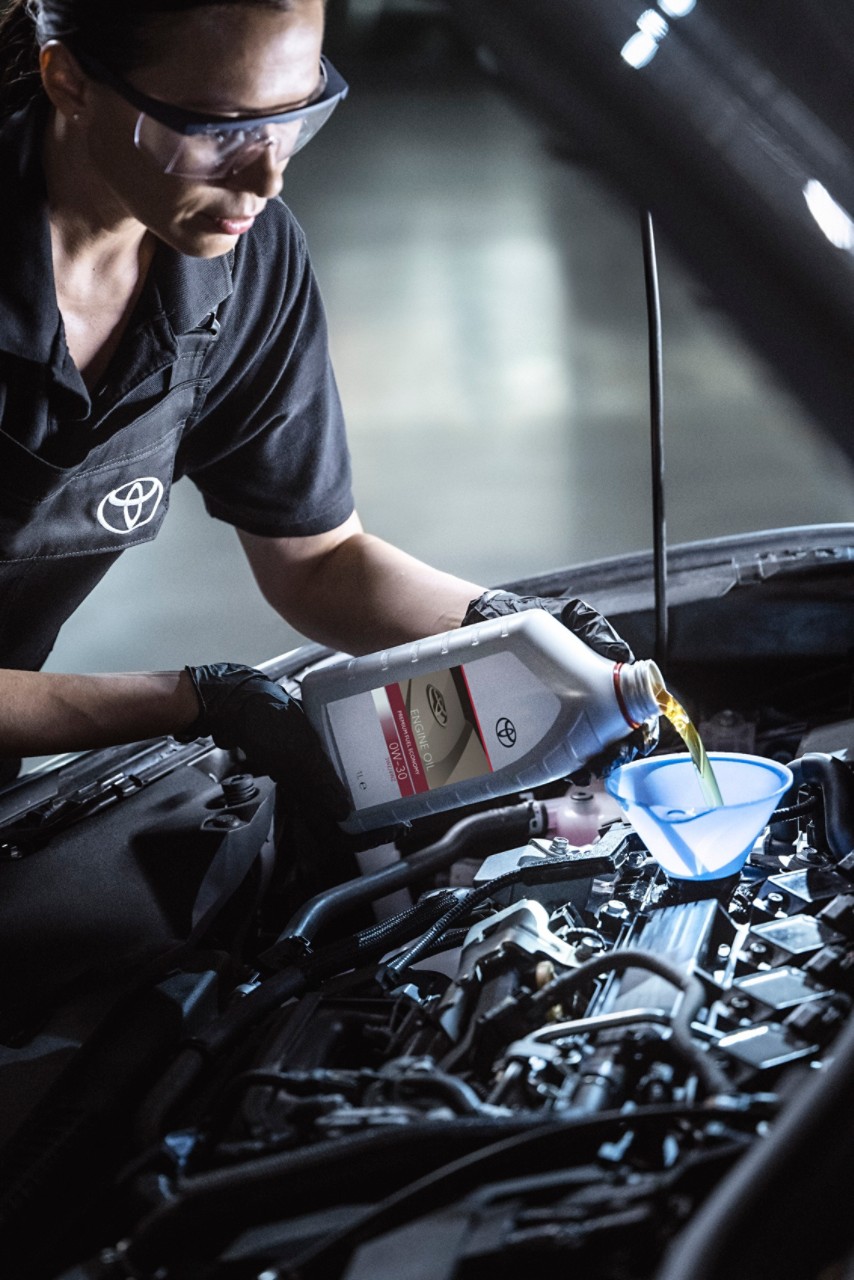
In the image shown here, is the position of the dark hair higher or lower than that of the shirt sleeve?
higher

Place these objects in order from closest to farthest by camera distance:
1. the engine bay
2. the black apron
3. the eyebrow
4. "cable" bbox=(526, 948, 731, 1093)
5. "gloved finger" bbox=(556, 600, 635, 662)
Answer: the engine bay, "cable" bbox=(526, 948, 731, 1093), the eyebrow, "gloved finger" bbox=(556, 600, 635, 662), the black apron

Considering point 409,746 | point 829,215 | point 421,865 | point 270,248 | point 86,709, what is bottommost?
point 86,709

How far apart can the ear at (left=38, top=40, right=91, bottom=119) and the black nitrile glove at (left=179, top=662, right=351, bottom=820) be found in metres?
0.63

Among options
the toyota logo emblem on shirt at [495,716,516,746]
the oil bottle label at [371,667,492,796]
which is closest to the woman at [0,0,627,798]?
the oil bottle label at [371,667,492,796]

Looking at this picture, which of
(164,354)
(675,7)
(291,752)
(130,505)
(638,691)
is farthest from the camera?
(130,505)

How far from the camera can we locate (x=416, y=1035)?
945 mm

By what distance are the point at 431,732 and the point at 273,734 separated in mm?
187

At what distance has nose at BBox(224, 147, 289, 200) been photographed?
111cm

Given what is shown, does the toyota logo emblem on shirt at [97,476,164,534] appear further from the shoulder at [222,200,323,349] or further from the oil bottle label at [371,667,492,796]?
the oil bottle label at [371,667,492,796]

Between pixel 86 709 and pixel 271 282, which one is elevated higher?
pixel 271 282

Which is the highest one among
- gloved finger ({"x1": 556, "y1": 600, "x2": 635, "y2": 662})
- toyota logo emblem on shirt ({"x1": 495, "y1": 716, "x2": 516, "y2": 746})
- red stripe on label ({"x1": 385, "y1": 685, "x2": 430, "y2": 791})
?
gloved finger ({"x1": 556, "y1": 600, "x2": 635, "y2": 662})

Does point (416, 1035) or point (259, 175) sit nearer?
point (416, 1035)

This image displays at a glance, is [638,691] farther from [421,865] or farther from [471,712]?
[421,865]

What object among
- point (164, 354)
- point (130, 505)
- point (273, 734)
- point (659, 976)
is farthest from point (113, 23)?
point (659, 976)
